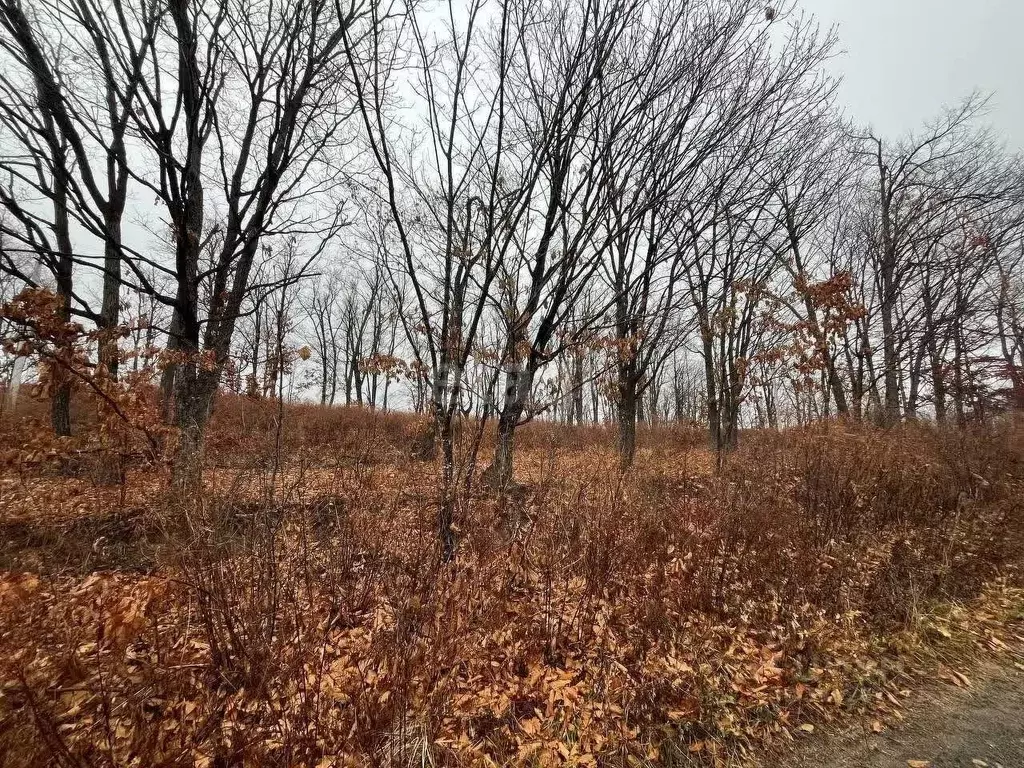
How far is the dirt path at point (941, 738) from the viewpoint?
2.18m

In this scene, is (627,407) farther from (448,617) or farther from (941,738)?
(448,617)

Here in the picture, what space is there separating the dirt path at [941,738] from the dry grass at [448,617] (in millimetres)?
145

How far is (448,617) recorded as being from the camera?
277 centimetres

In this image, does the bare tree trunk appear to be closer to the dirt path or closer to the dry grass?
the dry grass

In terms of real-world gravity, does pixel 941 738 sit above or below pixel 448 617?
below

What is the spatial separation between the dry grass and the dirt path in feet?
0.48

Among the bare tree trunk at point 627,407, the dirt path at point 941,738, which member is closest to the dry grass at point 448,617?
the dirt path at point 941,738

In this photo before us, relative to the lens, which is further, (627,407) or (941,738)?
(627,407)

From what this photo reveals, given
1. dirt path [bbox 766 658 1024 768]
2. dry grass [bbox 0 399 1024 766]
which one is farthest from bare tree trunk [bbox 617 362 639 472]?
dirt path [bbox 766 658 1024 768]

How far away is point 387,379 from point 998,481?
8.70m

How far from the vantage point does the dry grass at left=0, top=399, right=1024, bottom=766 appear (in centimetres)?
206

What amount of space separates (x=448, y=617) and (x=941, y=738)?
294cm

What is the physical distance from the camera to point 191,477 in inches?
106

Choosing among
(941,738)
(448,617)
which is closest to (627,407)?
(941,738)
